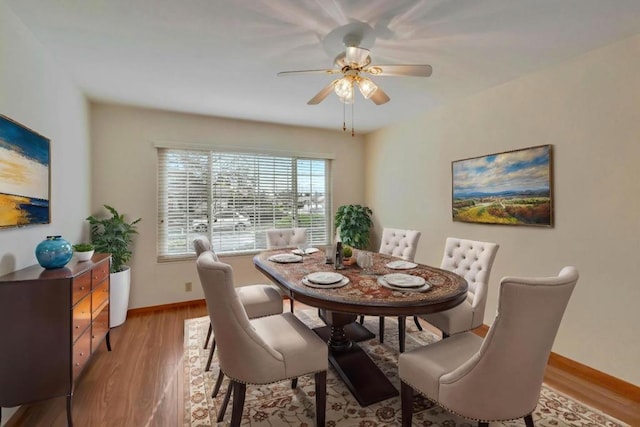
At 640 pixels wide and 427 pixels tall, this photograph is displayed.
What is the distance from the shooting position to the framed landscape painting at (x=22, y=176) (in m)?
1.76

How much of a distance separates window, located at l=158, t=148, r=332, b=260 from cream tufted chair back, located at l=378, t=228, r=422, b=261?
171 centimetres

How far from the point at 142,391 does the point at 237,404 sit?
1.03 metres

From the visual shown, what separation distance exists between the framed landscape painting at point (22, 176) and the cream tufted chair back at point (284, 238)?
2013 mm

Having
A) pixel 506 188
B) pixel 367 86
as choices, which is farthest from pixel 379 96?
pixel 506 188

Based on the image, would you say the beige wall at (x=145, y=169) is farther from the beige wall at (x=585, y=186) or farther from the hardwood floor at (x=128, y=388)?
the beige wall at (x=585, y=186)

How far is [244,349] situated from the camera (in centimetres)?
154

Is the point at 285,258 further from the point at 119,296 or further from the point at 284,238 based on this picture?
the point at 119,296

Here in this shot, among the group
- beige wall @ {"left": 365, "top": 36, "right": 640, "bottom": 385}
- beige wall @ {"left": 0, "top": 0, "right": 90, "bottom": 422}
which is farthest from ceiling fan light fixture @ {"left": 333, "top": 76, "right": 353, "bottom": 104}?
beige wall @ {"left": 0, "top": 0, "right": 90, "bottom": 422}

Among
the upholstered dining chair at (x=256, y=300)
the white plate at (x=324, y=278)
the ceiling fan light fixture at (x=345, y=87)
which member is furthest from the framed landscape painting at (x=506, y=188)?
the upholstered dining chair at (x=256, y=300)

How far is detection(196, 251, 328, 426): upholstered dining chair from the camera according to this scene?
59.2 inches

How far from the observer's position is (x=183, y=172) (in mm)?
3941

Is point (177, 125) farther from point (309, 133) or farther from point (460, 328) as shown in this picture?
point (460, 328)

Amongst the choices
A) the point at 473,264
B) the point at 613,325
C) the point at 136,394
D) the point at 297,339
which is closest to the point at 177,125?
the point at 136,394

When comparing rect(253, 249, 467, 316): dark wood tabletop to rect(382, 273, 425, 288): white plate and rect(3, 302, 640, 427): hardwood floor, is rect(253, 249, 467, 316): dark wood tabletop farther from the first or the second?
rect(3, 302, 640, 427): hardwood floor
